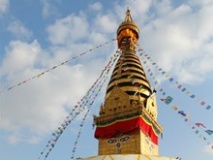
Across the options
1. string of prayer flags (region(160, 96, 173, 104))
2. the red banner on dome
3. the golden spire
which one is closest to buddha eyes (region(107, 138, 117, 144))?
the red banner on dome

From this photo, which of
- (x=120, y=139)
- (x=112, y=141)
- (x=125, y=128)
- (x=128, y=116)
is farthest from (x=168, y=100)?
(x=112, y=141)

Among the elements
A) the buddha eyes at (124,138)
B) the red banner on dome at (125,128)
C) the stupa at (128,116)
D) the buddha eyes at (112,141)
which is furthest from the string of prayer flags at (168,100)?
the buddha eyes at (112,141)

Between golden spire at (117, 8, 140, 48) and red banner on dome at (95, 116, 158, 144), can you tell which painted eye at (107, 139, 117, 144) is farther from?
golden spire at (117, 8, 140, 48)

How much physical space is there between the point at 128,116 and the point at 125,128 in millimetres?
928

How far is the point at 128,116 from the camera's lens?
81.2ft

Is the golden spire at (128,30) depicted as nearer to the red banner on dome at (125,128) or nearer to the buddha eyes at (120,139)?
the red banner on dome at (125,128)

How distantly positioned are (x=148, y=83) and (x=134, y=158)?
33.1 ft

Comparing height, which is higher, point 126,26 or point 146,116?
point 126,26

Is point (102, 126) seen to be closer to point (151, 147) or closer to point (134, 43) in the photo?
point (151, 147)

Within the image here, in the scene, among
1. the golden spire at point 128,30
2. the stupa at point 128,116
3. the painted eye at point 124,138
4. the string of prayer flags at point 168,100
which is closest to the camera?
the string of prayer flags at point 168,100

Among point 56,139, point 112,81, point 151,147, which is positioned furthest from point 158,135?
point 56,139

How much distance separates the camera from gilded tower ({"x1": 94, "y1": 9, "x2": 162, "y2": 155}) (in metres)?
24.0

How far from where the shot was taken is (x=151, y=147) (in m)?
24.7

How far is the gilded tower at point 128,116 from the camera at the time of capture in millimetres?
23984
